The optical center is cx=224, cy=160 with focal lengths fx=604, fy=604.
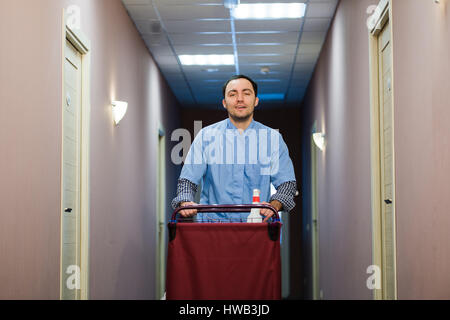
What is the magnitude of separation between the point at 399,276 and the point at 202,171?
3.85 feet

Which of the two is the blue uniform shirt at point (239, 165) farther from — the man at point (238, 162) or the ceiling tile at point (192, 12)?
the ceiling tile at point (192, 12)

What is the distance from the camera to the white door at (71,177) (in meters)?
3.80

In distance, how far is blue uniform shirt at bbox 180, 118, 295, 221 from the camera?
9.11 ft

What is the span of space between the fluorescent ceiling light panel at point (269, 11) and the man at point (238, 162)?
108 inches

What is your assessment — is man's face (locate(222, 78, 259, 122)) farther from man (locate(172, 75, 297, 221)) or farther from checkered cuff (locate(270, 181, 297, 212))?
checkered cuff (locate(270, 181, 297, 212))

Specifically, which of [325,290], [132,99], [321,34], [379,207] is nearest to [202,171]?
[379,207]

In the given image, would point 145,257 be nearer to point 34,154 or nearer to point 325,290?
point 325,290

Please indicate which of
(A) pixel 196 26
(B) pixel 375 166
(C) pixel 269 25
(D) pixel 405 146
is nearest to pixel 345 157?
(B) pixel 375 166

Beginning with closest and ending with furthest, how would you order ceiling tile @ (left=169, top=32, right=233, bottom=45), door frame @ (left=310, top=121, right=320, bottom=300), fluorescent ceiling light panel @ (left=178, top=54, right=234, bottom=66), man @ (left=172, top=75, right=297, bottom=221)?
man @ (left=172, top=75, right=297, bottom=221), ceiling tile @ (left=169, top=32, right=233, bottom=45), fluorescent ceiling light panel @ (left=178, top=54, right=234, bottom=66), door frame @ (left=310, top=121, right=320, bottom=300)

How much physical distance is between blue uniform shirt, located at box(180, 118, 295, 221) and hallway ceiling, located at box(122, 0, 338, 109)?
277 cm

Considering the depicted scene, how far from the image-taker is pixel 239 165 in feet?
9.11

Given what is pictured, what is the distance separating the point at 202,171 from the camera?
2.80 meters

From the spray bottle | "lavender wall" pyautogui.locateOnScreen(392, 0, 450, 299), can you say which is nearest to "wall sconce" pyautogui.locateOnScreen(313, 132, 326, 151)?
"lavender wall" pyautogui.locateOnScreen(392, 0, 450, 299)

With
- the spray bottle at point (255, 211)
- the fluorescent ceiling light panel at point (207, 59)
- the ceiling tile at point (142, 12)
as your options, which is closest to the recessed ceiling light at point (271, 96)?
the fluorescent ceiling light panel at point (207, 59)
